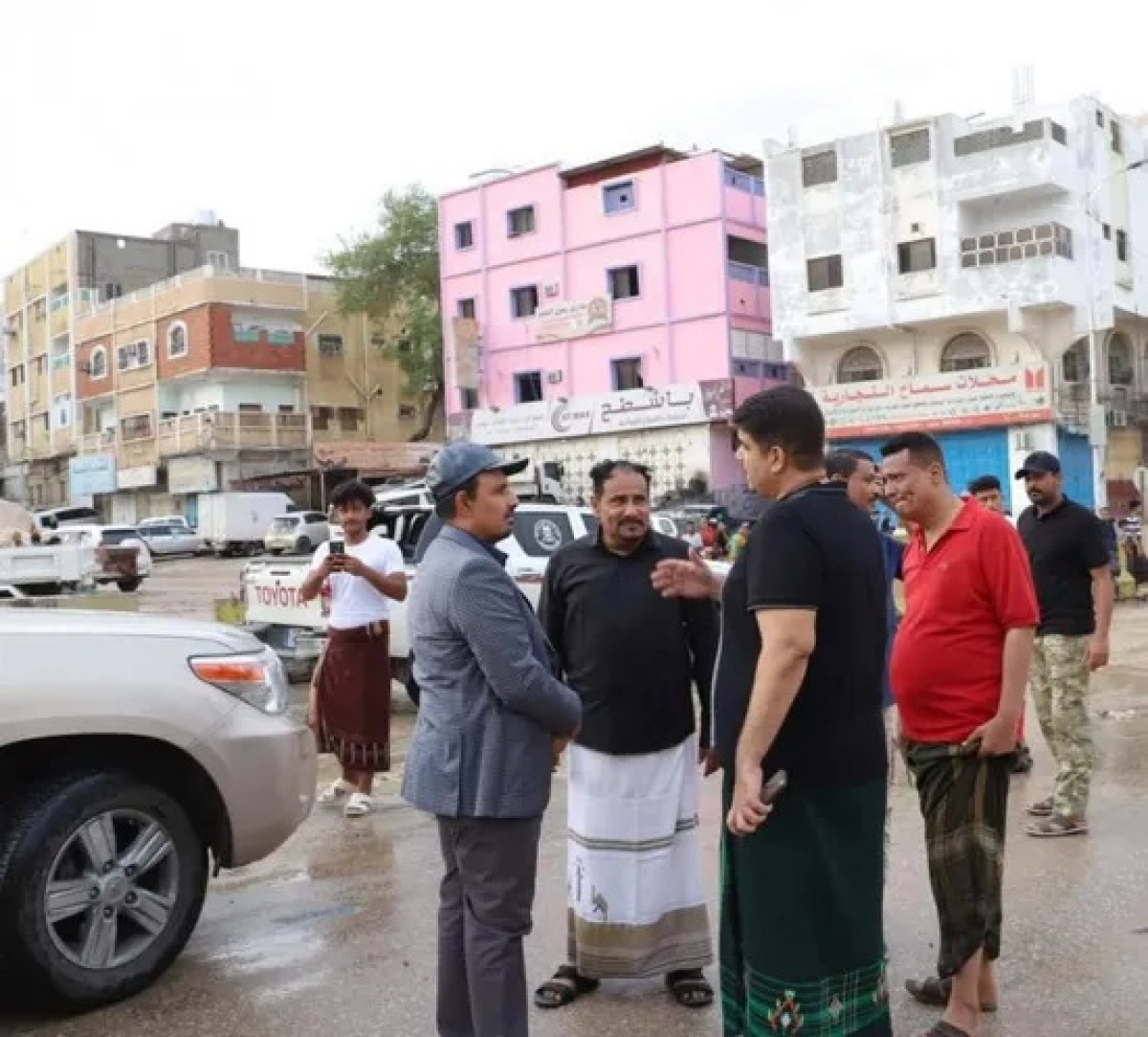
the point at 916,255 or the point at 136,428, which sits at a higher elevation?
the point at 916,255

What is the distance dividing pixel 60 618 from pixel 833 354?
32.9 meters

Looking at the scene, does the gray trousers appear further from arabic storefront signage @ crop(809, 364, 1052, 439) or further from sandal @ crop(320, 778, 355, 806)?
arabic storefront signage @ crop(809, 364, 1052, 439)

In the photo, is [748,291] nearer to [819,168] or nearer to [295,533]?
[819,168]

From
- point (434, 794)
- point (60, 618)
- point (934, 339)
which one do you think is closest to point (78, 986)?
point (60, 618)

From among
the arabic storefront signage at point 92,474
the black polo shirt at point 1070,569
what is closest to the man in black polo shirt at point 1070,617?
the black polo shirt at point 1070,569

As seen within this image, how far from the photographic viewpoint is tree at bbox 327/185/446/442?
43562mm

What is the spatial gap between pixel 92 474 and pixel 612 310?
2517 cm

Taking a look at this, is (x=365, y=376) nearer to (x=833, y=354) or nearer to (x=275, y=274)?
(x=275, y=274)

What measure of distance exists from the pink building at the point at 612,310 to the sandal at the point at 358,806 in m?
28.4

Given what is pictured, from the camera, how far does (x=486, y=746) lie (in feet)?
10.3

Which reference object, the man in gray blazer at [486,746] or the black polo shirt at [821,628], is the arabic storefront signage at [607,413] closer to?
the man in gray blazer at [486,746]

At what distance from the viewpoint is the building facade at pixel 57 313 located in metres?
54.2

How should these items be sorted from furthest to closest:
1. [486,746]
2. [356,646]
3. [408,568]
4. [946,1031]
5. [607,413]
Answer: [607,413], [408,568], [356,646], [946,1031], [486,746]

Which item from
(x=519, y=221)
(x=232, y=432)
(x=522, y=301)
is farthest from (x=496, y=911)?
(x=232, y=432)
